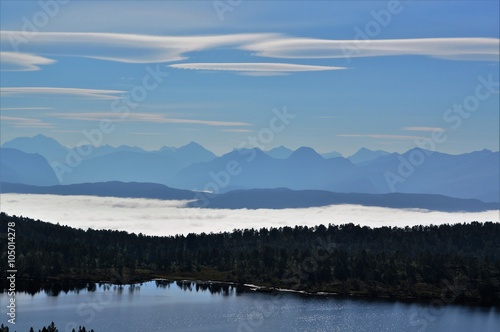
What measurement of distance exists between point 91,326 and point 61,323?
24.9ft

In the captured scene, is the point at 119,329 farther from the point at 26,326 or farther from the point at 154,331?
the point at 26,326

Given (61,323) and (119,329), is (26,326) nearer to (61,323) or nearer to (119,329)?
(61,323)

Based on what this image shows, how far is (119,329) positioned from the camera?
197 m

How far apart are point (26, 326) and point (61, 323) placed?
29.3 feet

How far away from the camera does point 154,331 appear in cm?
19750

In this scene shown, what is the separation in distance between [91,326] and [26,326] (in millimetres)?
15251

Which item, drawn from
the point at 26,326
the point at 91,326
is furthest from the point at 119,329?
the point at 26,326

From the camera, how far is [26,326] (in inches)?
7628

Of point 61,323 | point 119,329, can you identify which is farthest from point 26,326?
point 119,329

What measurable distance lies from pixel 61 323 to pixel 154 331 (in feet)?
75.5

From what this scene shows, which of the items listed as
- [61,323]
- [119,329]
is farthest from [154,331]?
[61,323]

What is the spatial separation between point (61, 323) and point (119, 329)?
14.7m

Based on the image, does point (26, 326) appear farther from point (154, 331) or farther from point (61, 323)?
point (154, 331)

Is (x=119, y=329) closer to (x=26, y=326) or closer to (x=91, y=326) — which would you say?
(x=91, y=326)
